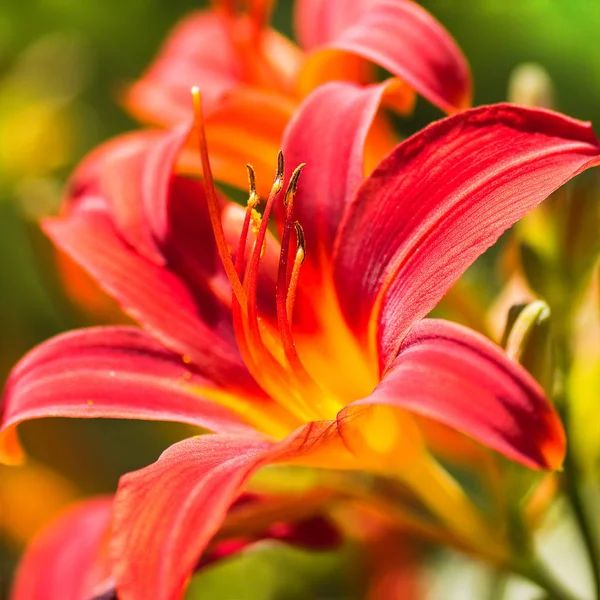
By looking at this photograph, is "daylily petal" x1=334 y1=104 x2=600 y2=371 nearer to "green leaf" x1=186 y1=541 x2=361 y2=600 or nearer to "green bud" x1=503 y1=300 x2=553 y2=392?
"green bud" x1=503 y1=300 x2=553 y2=392

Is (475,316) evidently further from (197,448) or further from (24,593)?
(24,593)

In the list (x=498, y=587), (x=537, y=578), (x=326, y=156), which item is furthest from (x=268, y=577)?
(x=326, y=156)

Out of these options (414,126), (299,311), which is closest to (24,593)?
(299,311)

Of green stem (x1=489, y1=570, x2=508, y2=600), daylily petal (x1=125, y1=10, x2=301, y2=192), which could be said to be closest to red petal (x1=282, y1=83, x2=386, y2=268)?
daylily petal (x1=125, y1=10, x2=301, y2=192)

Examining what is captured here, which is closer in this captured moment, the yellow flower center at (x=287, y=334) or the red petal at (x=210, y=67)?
the yellow flower center at (x=287, y=334)

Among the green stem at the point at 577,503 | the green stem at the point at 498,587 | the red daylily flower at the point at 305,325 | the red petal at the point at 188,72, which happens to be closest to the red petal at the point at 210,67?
the red petal at the point at 188,72

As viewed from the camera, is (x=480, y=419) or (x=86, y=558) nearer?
(x=480, y=419)

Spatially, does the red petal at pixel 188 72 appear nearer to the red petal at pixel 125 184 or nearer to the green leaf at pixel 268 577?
the red petal at pixel 125 184
